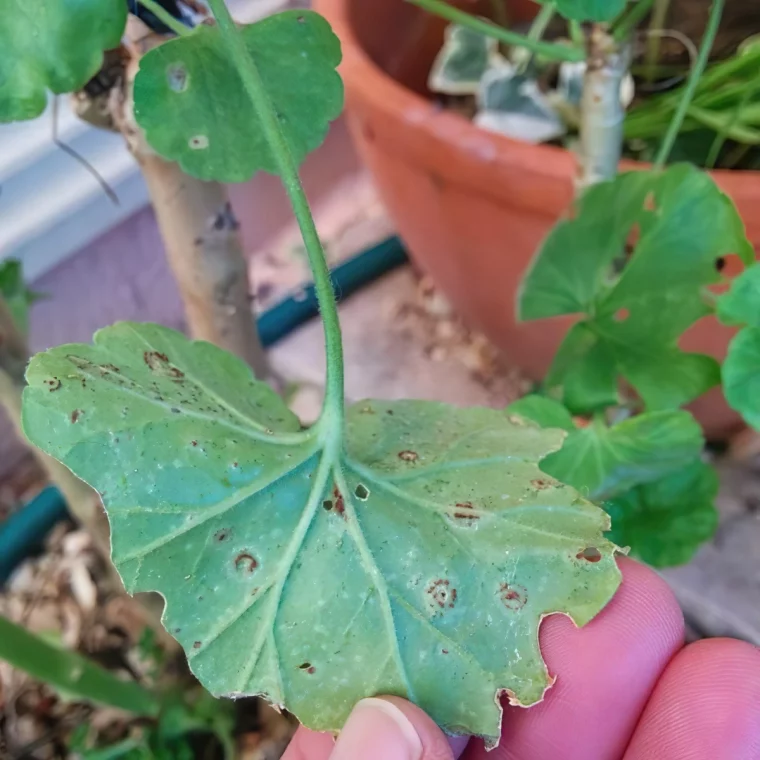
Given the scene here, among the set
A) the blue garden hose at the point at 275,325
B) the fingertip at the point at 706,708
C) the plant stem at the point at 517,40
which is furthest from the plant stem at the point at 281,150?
the blue garden hose at the point at 275,325

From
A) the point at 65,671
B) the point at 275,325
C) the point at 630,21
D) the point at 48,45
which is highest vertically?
the point at 48,45

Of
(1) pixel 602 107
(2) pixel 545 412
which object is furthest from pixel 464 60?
(2) pixel 545 412

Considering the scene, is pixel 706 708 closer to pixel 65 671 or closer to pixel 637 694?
pixel 637 694

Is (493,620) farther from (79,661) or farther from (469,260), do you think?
(469,260)

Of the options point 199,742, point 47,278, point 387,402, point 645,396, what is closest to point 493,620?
point 387,402

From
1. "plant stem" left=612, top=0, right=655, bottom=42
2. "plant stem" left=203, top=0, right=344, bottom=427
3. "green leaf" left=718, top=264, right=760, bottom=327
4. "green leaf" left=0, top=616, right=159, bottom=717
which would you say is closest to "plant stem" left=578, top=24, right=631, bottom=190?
"plant stem" left=612, top=0, right=655, bottom=42

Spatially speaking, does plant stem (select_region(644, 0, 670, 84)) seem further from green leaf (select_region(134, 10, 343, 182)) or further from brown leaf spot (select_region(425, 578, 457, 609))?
brown leaf spot (select_region(425, 578, 457, 609))
